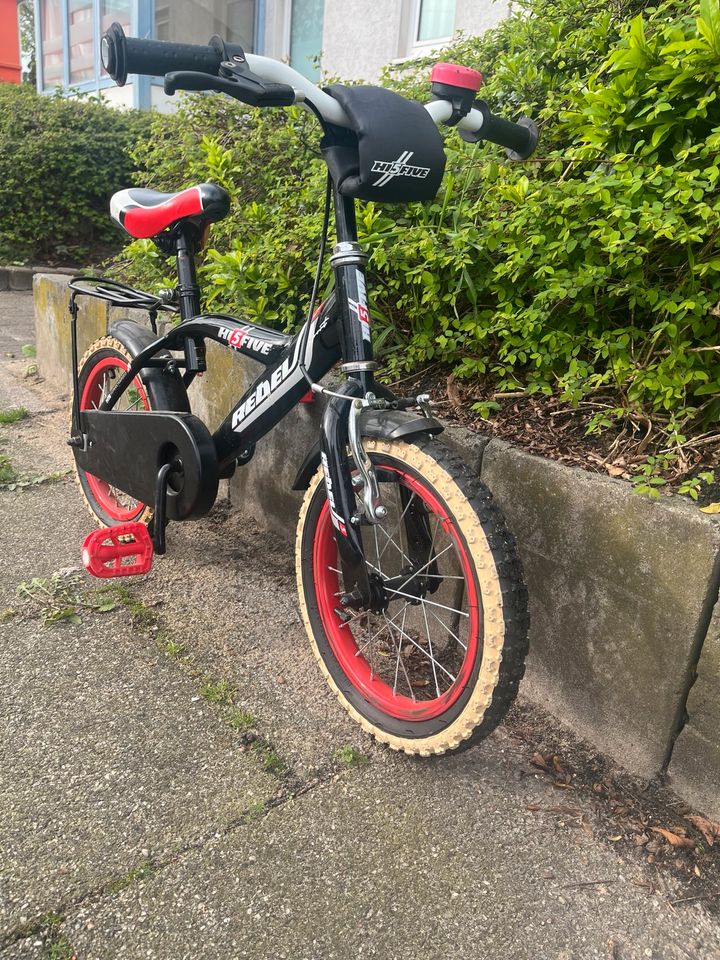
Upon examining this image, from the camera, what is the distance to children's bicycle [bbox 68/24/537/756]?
68.2 inches

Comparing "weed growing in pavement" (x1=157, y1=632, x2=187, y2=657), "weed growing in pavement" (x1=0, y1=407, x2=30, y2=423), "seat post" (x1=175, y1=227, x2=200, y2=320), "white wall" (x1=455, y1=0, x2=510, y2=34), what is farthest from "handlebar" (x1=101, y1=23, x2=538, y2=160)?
"white wall" (x1=455, y1=0, x2=510, y2=34)

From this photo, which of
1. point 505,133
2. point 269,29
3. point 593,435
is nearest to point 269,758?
point 593,435

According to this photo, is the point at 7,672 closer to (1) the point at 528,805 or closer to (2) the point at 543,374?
(1) the point at 528,805

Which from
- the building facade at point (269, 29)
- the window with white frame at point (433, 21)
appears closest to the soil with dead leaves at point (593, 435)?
the building facade at point (269, 29)

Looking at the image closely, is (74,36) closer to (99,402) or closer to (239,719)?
(99,402)

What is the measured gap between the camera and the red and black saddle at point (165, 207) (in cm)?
264

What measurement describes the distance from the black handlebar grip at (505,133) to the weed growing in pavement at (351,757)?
1.73m

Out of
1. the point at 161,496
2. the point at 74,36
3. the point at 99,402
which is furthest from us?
the point at 74,36

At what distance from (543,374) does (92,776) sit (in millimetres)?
1743

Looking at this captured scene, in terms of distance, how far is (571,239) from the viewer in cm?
213

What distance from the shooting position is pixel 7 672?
7.57 feet

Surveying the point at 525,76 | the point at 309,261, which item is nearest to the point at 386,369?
the point at 309,261

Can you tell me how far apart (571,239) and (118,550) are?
1.92 m

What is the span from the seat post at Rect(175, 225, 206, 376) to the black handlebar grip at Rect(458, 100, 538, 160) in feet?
3.87
